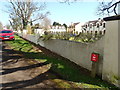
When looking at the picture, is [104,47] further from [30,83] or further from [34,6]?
[34,6]

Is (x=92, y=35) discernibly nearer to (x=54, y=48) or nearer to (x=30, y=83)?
(x=30, y=83)

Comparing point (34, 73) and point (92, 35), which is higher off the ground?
point (92, 35)

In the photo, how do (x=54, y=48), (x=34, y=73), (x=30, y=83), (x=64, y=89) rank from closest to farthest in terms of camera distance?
(x=64, y=89)
(x=30, y=83)
(x=34, y=73)
(x=54, y=48)

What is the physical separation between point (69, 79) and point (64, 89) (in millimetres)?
857

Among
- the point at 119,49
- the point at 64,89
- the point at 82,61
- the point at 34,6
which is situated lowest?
the point at 64,89

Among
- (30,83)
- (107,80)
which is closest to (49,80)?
(30,83)

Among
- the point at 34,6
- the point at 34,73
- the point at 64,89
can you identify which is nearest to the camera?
the point at 64,89

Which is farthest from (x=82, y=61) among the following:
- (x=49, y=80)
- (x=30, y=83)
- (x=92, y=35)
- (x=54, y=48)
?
(x=54, y=48)

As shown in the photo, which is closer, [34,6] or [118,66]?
[118,66]

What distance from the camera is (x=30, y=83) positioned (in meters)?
4.12

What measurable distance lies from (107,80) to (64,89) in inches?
66.6

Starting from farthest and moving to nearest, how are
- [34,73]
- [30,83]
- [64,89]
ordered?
[34,73]
[30,83]
[64,89]

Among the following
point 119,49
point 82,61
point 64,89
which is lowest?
point 64,89

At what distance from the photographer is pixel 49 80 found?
444 cm
